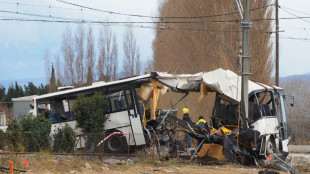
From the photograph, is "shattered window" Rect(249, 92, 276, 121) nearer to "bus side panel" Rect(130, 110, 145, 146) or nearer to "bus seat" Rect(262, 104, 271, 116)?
"bus seat" Rect(262, 104, 271, 116)

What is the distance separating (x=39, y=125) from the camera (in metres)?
19.2

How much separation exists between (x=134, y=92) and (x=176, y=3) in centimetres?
2768

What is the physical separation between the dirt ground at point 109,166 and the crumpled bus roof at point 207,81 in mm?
2935

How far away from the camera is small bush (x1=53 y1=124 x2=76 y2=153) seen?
1873cm

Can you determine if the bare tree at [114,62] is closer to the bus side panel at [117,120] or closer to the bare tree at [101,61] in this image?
the bare tree at [101,61]

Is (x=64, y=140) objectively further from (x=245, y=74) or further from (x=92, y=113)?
(x=245, y=74)

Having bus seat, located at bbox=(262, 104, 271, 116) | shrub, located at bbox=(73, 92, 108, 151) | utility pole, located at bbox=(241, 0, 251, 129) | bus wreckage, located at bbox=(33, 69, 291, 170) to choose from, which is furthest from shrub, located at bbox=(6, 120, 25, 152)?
bus seat, located at bbox=(262, 104, 271, 116)

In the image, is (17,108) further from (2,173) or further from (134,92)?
(2,173)

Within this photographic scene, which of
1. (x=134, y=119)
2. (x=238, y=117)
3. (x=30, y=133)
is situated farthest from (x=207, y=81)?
(x=30, y=133)

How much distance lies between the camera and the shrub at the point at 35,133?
1877cm

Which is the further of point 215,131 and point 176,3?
point 176,3

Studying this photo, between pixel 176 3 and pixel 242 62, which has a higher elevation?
pixel 176 3

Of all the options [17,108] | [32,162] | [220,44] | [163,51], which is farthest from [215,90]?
[163,51]

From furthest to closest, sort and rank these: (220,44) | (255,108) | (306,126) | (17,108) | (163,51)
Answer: (306,126)
(163,51)
(17,108)
(220,44)
(255,108)
